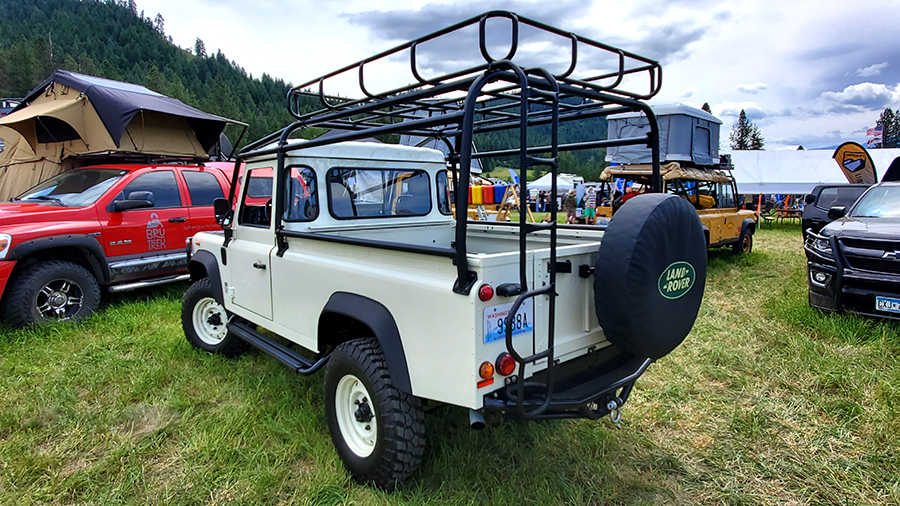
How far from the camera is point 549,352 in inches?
89.5

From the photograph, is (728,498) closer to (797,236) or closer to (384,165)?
(384,165)

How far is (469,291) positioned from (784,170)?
28.1 m

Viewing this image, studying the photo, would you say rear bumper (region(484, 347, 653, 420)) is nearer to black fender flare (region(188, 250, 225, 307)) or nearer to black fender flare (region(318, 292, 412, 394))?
black fender flare (region(318, 292, 412, 394))

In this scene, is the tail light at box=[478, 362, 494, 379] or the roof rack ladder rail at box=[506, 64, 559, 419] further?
the tail light at box=[478, 362, 494, 379]

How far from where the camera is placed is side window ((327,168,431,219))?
3.71 meters

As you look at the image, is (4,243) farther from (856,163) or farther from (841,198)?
(856,163)

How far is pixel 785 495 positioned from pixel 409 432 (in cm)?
212

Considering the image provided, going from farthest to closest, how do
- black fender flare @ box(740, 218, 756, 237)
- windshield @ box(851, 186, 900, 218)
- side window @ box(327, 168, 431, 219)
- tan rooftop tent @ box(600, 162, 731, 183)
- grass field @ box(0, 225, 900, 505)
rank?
1. black fender flare @ box(740, 218, 756, 237)
2. tan rooftop tent @ box(600, 162, 731, 183)
3. windshield @ box(851, 186, 900, 218)
4. side window @ box(327, 168, 431, 219)
5. grass field @ box(0, 225, 900, 505)

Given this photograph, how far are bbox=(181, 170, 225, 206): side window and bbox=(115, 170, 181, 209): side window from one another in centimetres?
18

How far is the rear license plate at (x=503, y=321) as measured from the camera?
6.98 feet

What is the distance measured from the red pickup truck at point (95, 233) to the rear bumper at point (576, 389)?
5.39 meters

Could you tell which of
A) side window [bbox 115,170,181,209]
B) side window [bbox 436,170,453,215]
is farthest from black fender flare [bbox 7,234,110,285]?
side window [bbox 436,170,453,215]

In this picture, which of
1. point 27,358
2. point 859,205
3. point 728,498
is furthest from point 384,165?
point 859,205

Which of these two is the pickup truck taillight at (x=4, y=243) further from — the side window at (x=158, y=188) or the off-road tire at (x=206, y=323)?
the off-road tire at (x=206, y=323)
